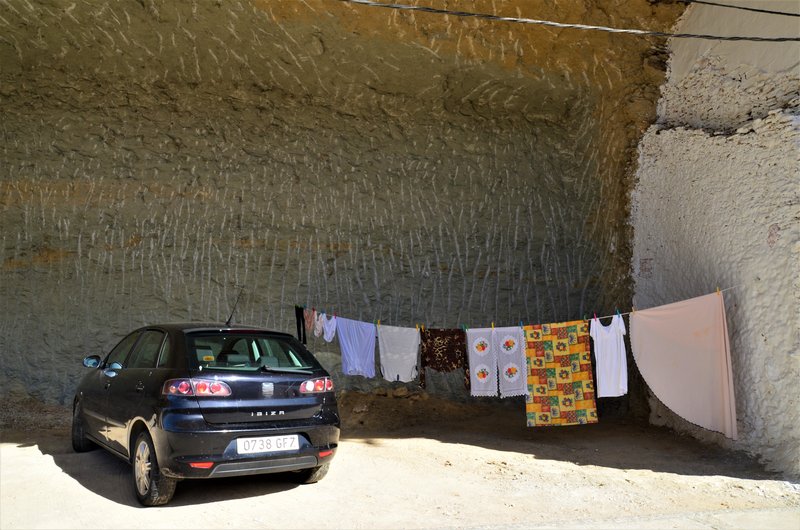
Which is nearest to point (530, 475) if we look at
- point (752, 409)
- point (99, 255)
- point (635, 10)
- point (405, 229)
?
point (752, 409)

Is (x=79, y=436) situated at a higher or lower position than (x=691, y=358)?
lower

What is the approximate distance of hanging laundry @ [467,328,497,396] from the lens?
679 cm

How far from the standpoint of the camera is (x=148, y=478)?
4.10 metres

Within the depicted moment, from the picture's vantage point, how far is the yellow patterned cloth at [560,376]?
6633 mm

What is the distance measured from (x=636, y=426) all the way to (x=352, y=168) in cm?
510

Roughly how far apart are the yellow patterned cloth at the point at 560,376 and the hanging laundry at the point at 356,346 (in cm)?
174

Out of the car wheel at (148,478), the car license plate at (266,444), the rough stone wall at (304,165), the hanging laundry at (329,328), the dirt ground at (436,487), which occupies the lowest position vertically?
the dirt ground at (436,487)

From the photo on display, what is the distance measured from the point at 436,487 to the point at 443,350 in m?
2.11

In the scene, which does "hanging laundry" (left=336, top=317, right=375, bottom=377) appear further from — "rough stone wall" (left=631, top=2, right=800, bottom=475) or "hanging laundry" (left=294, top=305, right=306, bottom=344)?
"rough stone wall" (left=631, top=2, right=800, bottom=475)

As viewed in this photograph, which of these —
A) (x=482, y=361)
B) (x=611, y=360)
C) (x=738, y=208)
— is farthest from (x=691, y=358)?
(x=482, y=361)

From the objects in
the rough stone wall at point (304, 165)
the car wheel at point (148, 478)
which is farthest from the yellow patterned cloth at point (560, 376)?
the car wheel at point (148, 478)

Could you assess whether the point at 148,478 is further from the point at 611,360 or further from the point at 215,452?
the point at 611,360

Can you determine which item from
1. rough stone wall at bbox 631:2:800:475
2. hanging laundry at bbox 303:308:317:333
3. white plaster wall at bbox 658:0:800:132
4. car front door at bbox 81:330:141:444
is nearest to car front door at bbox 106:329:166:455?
car front door at bbox 81:330:141:444

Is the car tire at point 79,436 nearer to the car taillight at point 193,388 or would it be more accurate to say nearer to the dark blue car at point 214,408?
the dark blue car at point 214,408
